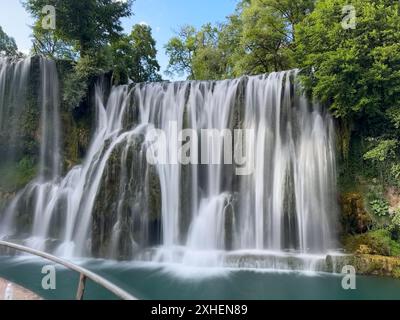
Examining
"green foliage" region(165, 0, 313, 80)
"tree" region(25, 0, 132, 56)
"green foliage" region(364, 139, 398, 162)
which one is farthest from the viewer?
"green foliage" region(165, 0, 313, 80)

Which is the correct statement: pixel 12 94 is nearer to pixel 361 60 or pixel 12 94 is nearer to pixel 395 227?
pixel 361 60

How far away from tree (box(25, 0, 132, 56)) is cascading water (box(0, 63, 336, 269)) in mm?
6187

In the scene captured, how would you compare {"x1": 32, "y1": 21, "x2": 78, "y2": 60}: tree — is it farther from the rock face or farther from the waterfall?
the rock face

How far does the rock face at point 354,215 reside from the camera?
32.9 ft

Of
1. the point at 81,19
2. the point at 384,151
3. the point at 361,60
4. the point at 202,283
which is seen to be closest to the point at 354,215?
the point at 384,151

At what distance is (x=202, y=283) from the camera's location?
8.31 m

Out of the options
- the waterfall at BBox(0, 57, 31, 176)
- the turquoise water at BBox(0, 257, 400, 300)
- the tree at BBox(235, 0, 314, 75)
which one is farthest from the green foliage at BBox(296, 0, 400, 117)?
the waterfall at BBox(0, 57, 31, 176)

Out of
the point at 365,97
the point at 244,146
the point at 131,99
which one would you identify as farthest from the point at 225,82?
the point at 365,97

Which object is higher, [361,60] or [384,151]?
[361,60]

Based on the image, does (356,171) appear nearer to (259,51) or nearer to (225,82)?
(225,82)

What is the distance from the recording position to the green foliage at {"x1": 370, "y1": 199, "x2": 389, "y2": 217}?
385 inches

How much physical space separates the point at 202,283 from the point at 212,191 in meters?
4.32
